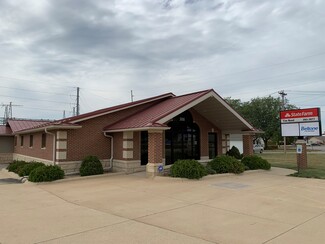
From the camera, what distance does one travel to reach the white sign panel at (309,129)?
719 inches

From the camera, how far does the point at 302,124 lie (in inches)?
748

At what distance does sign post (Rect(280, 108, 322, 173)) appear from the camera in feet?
60.2

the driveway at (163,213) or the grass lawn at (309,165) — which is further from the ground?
the grass lawn at (309,165)

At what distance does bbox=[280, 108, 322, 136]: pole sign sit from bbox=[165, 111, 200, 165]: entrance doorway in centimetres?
581

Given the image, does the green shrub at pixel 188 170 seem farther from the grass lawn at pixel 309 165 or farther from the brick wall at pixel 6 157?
the brick wall at pixel 6 157

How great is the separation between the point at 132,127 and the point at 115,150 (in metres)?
2.94

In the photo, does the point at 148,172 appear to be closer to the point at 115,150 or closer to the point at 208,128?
the point at 115,150

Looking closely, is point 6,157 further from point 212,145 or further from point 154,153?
point 154,153

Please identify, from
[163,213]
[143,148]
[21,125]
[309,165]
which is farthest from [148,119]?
[21,125]

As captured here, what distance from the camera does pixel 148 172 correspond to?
566 inches

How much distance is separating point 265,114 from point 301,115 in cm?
3443

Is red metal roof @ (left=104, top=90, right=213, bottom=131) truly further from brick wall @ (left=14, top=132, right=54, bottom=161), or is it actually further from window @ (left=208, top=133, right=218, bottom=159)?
window @ (left=208, top=133, right=218, bottom=159)

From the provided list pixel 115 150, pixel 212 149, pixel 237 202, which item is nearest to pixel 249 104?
pixel 212 149

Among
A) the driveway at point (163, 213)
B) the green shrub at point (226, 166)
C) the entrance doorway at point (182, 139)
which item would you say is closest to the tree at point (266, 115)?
the entrance doorway at point (182, 139)
